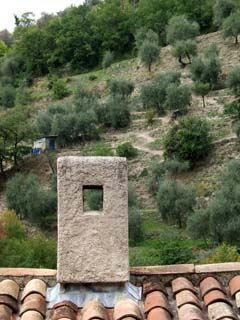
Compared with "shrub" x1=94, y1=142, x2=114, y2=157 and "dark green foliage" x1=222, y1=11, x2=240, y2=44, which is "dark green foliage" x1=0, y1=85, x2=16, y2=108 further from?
"dark green foliage" x1=222, y1=11, x2=240, y2=44

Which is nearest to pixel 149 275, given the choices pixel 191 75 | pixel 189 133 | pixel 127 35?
pixel 189 133

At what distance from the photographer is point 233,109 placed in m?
35.3

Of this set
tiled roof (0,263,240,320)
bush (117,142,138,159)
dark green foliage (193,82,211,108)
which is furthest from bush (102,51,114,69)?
tiled roof (0,263,240,320)

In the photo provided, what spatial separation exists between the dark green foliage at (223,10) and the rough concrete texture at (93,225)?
168 feet

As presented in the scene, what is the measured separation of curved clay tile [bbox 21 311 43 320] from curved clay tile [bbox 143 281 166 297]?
0.54 m

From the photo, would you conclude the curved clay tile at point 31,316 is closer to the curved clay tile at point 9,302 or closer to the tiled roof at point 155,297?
the tiled roof at point 155,297

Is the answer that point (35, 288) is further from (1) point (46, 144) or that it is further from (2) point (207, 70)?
(2) point (207, 70)

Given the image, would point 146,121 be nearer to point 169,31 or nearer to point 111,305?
point 169,31

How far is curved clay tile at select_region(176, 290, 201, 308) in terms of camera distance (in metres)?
3.16

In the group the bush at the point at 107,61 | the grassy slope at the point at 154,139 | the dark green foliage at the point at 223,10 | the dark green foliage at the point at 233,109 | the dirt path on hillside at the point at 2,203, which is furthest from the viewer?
the bush at the point at 107,61

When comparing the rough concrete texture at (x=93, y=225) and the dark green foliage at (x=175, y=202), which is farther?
the dark green foliage at (x=175, y=202)

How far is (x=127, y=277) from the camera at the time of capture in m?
3.20

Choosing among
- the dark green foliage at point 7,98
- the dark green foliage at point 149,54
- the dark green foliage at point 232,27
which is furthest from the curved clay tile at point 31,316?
the dark green foliage at point 7,98

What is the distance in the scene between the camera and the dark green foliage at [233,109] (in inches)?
1372
